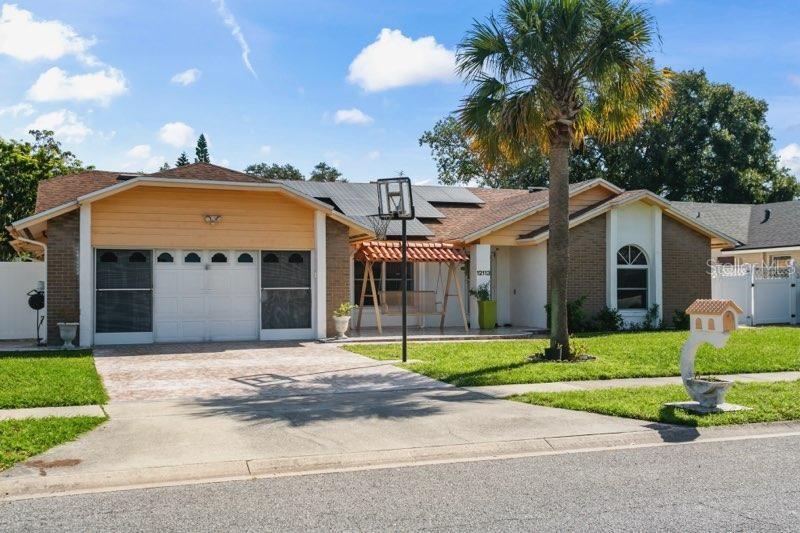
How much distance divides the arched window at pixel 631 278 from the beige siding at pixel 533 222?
6.10 ft

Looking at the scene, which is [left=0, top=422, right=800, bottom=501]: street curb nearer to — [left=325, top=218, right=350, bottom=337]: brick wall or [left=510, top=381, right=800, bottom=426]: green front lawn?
[left=510, top=381, right=800, bottom=426]: green front lawn

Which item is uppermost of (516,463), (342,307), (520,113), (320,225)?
(520,113)

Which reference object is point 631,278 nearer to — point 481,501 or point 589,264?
point 589,264

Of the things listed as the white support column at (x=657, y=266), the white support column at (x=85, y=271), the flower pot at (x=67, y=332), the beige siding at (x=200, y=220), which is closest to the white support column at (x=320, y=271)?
the beige siding at (x=200, y=220)

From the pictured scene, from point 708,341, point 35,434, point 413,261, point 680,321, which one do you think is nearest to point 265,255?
point 413,261

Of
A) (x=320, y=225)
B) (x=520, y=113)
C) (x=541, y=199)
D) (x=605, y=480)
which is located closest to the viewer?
(x=605, y=480)

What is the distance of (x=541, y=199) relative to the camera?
902 inches

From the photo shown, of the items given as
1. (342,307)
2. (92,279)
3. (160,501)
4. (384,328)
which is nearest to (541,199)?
(384,328)

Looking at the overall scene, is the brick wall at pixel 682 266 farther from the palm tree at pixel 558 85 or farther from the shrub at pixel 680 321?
the palm tree at pixel 558 85

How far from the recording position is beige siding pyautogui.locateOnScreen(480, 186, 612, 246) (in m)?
22.1

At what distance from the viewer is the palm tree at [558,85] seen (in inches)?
561

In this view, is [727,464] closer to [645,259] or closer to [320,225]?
[320,225]

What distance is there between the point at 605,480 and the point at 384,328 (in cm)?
1574

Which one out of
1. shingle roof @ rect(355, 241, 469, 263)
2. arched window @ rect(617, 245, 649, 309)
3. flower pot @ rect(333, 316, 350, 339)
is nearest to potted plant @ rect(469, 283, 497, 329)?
shingle roof @ rect(355, 241, 469, 263)
